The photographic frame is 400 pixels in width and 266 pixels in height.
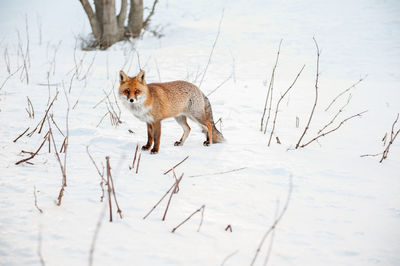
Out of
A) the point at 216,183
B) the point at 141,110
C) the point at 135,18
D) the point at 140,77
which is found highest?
the point at 135,18

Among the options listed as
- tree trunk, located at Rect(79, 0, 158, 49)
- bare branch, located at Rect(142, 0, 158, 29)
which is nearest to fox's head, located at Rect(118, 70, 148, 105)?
tree trunk, located at Rect(79, 0, 158, 49)

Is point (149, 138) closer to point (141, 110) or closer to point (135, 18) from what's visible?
point (141, 110)

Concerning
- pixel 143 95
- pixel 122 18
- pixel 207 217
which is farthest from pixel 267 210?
pixel 122 18

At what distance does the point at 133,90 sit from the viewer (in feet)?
11.4

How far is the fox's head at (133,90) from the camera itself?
136 inches

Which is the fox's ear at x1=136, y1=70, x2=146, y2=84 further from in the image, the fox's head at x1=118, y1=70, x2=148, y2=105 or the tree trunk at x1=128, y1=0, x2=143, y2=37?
the tree trunk at x1=128, y1=0, x2=143, y2=37

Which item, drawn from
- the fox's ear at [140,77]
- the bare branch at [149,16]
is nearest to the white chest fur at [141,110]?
the fox's ear at [140,77]

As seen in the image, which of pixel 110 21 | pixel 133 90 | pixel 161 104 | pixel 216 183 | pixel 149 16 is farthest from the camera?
pixel 149 16

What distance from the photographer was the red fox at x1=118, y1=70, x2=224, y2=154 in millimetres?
3568

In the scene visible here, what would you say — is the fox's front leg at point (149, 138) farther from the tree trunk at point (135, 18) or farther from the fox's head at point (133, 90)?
the tree trunk at point (135, 18)

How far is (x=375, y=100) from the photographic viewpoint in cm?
626

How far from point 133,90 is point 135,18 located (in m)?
9.30

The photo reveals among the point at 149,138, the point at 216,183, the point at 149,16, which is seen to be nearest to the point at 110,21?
the point at 149,16

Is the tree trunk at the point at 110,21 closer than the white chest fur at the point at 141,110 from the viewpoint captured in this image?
No
